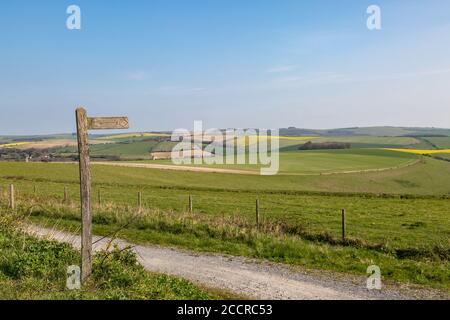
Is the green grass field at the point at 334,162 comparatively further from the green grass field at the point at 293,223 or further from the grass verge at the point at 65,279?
the grass verge at the point at 65,279

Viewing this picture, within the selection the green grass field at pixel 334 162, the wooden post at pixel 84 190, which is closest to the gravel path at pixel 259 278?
the wooden post at pixel 84 190

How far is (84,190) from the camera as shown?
381 inches

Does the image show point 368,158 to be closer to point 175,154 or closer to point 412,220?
point 175,154

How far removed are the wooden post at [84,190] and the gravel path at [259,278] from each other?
42 cm

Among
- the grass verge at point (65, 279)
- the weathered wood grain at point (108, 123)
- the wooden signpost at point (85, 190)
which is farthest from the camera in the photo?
the weathered wood grain at point (108, 123)

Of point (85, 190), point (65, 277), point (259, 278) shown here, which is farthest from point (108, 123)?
point (259, 278)

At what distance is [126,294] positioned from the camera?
8.95m

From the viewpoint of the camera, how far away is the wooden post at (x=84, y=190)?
9.65 m

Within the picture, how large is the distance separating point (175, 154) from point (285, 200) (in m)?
57.3

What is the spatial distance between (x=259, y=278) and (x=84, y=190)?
17.0 feet

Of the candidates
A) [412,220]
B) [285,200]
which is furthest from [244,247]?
[285,200]

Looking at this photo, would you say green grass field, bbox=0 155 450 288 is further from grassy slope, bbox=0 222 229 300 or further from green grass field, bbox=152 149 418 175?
green grass field, bbox=152 149 418 175

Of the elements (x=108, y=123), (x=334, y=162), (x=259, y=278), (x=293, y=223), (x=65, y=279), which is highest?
(x=108, y=123)

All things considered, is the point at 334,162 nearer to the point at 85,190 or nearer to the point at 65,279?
the point at 85,190
